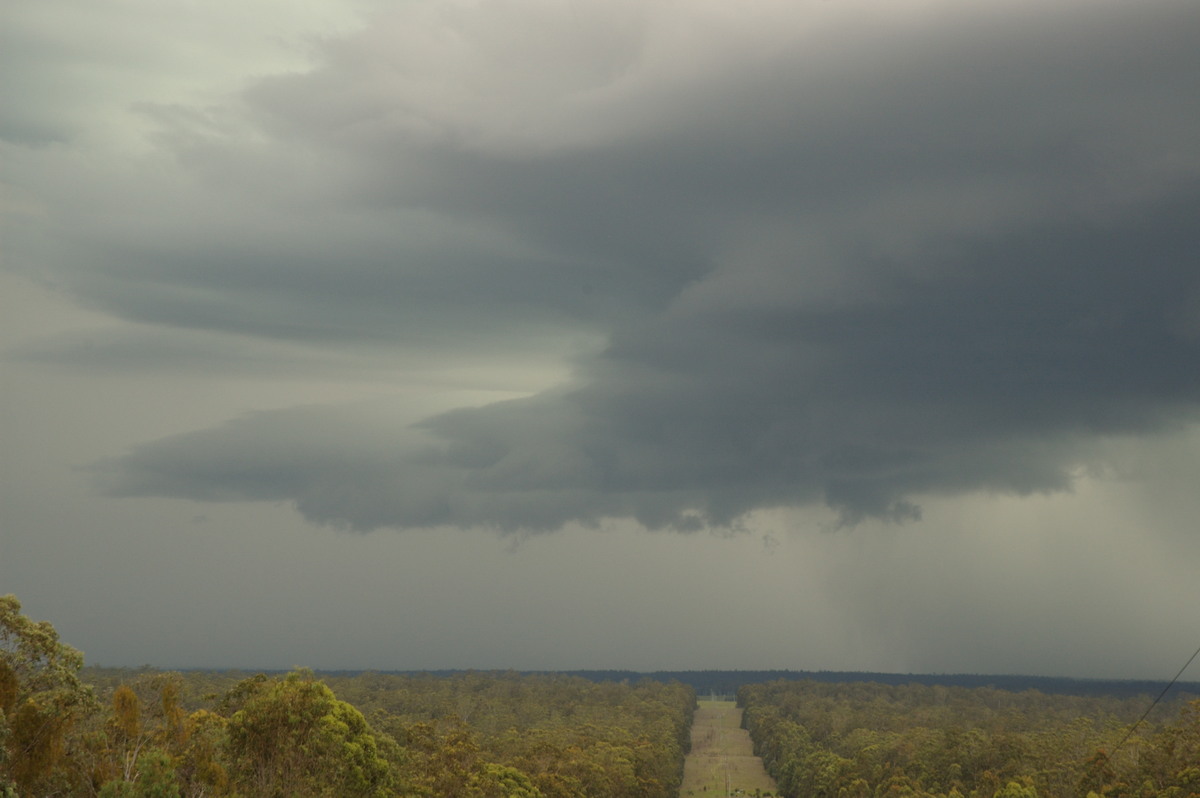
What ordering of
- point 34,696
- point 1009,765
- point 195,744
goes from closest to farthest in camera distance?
1. point 34,696
2. point 195,744
3. point 1009,765

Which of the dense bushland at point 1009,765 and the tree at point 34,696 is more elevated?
the tree at point 34,696

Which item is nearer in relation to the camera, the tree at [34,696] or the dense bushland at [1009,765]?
the tree at [34,696]

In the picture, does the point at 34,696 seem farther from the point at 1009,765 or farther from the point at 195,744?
the point at 1009,765

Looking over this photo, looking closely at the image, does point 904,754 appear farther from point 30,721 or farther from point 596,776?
point 30,721

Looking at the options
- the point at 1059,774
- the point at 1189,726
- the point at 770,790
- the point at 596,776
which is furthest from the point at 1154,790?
the point at 770,790

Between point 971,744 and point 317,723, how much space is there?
87.1 metres

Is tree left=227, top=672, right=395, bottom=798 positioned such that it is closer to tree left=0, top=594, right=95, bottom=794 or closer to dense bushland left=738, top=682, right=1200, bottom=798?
tree left=0, top=594, right=95, bottom=794

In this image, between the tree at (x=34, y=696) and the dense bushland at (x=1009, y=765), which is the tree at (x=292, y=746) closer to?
the tree at (x=34, y=696)

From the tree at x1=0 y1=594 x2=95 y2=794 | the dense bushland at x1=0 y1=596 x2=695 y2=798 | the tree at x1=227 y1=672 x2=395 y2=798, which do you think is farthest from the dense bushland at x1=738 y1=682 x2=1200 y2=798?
the tree at x1=0 y1=594 x2=95 y2=794

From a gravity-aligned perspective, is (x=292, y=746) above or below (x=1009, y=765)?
above

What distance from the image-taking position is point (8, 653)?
42781 mm

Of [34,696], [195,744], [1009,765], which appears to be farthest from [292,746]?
[1009,765]

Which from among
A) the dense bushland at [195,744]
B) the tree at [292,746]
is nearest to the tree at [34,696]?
the dense bushland at [195,744]

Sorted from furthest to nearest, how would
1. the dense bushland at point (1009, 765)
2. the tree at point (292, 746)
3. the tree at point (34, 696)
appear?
the dense bushland at point (1009, 765), the tree at point (292, 746), the tree at point (34, 696)
